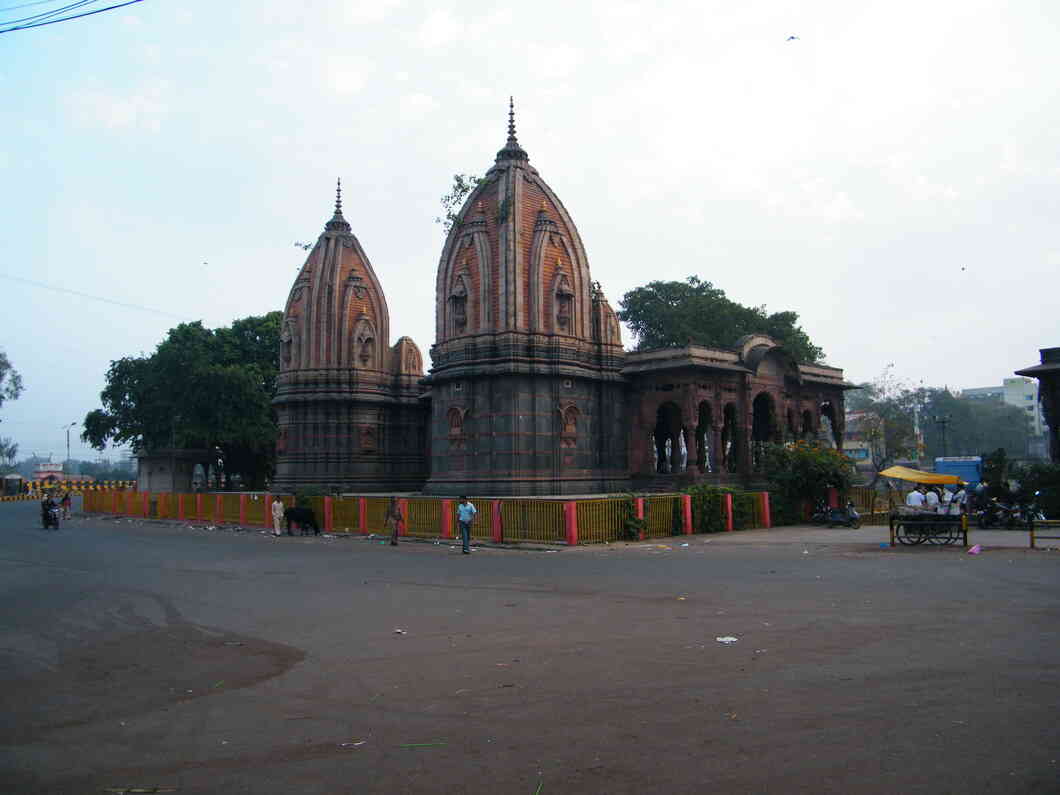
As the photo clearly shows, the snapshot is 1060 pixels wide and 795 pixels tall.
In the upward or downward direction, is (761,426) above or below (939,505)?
above

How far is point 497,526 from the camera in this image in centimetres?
2162

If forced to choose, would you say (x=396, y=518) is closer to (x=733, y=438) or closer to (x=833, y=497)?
(x=833, y=497)

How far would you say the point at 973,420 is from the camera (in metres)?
99.4

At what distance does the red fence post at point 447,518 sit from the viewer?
74.3 feet

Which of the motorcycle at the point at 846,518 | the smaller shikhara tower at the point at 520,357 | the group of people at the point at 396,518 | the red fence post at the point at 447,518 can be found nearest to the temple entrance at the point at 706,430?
the smaller shikhara tower at the point at 520,357

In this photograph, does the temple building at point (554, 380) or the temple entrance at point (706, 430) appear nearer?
the temple building at point (554, 380)

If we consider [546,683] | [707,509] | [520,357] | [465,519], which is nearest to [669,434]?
[520,357]

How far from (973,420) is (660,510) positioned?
3609 inches

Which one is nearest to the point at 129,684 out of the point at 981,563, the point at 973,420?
the point at 981,563

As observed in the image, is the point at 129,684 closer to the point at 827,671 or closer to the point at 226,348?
the point at 827,671

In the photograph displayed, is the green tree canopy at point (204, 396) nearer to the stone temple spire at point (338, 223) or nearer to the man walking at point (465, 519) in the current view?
the stone temple spire at point (338, 223)

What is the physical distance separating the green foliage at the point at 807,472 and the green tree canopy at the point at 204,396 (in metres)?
29.8

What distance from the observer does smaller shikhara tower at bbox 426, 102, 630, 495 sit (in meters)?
28.0

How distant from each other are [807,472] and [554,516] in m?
9.08
